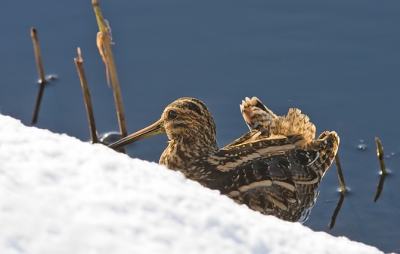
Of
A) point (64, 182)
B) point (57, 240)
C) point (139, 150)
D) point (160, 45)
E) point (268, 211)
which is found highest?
point (160, 45)

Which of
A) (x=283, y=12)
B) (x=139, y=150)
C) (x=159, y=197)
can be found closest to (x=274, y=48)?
(x=283, y=12)

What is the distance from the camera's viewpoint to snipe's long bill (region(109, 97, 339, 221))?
171 inches

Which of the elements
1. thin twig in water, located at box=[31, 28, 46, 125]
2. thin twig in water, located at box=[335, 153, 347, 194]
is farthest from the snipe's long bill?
thin twig in water, located at box=[31, 28, 46, 125]

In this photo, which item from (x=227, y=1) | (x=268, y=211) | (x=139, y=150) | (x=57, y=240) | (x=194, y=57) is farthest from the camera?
(x=227, y=1)

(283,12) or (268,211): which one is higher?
(283,12)

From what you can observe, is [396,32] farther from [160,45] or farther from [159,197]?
[159,197]

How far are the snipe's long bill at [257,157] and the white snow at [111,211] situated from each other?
2.92 m

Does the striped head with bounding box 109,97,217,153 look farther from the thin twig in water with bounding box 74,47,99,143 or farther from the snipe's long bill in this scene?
the thin twig in water with bounding box 74,47,99,143

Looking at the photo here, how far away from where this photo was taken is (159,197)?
1269mm

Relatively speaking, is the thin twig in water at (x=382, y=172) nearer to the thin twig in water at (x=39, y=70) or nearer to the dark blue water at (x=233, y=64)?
the dark blue water at (x=233, y=64)

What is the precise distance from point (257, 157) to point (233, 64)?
1964mm

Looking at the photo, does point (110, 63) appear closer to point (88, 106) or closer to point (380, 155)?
point (88, 106)

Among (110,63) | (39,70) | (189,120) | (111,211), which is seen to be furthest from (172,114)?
(111,211)

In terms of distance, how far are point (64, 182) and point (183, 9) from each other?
5.61 m
